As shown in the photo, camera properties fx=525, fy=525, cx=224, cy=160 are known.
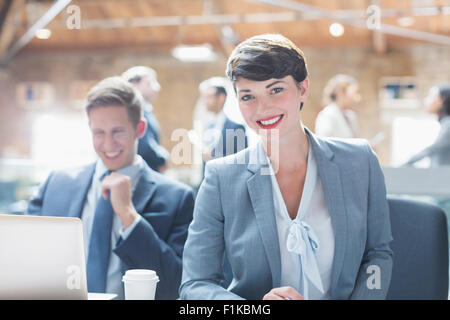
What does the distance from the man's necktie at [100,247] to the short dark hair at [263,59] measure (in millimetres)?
754

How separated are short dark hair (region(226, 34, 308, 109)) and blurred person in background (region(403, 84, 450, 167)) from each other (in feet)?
7.08

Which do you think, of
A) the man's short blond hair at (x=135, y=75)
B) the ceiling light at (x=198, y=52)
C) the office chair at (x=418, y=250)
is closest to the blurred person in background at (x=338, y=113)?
the office chair at (x=418, y=250)

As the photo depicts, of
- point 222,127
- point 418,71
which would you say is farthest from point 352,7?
point 222,127

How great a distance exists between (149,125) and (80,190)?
38cm

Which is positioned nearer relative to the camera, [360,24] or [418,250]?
[418,250]

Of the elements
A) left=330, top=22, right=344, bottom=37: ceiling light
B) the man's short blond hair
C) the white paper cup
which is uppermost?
left=330, top=22, right=344, bottom=37: ceiling light

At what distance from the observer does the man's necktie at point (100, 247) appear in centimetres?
181

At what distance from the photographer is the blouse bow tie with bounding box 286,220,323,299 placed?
53.7 inches

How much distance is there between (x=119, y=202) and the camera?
6.09 feet

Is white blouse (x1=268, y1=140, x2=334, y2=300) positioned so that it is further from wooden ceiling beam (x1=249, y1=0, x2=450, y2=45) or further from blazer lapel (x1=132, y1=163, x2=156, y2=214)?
wooden ceiling beam (x1=249, y1=0, x2=450, y2=45)

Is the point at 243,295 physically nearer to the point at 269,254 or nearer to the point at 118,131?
the point at 269,254

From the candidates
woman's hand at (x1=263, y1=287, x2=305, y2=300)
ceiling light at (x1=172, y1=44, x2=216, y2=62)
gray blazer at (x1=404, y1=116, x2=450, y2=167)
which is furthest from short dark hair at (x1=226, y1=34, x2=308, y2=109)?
ceiling light at (x1=172, y1=44, x2=216, y2=62)

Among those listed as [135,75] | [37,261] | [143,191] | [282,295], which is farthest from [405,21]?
[37,261]

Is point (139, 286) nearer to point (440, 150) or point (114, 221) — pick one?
point (114, 221)
